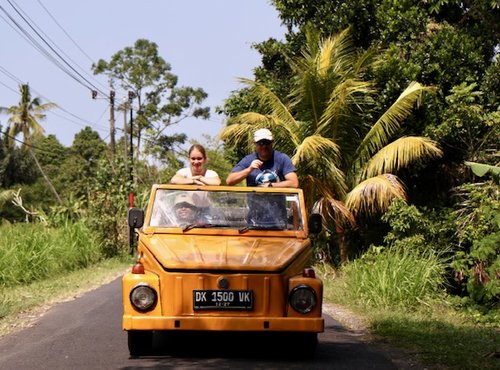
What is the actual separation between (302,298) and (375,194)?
10454 mm

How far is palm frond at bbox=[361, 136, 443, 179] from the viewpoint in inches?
668

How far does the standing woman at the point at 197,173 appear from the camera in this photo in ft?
28.3

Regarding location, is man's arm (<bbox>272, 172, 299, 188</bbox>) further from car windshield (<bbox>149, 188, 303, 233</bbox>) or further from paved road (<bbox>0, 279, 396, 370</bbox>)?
paved road (<bbox>0, 279, 396, 370</bbox>)

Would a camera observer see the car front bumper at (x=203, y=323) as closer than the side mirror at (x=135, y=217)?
Yes

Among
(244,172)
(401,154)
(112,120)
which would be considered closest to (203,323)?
(244,172)

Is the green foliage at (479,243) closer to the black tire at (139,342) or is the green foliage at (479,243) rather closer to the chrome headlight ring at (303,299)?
the chrome headlight ring at (303,299)

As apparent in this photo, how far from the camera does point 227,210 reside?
8117 mm

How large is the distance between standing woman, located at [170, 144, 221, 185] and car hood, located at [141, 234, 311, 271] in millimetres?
1014

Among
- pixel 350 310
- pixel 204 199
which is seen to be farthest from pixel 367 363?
pixel 350 310

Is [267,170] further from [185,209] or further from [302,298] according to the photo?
[302,298]

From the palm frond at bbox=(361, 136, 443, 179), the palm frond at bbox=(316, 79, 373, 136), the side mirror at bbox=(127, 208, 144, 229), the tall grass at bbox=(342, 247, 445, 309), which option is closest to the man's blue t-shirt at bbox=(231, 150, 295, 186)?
the side mirror at bbox=(127, 208, 144, 229)

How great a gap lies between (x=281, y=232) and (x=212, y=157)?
30.4 meters

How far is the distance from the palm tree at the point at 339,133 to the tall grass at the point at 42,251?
5145 millimetres

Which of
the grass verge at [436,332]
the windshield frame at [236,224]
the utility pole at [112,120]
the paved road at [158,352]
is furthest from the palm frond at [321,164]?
the utility pole at [112,120]
